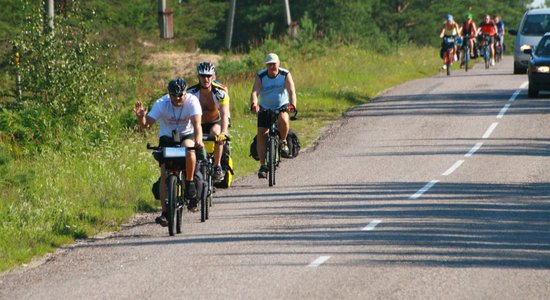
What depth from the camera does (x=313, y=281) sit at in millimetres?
10891

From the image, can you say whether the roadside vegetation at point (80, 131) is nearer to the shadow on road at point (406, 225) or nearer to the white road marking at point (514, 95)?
the shadow on road at point (406, 225)

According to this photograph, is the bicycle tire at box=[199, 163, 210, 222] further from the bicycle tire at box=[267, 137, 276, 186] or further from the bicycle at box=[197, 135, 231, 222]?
the bicycle tire at box=[267, 137, 276, 186]

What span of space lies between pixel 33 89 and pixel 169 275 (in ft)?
36.3

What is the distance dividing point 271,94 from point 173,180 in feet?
17.0

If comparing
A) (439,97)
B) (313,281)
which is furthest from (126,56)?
(313,281)

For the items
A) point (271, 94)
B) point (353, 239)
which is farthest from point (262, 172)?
point (353, 239)

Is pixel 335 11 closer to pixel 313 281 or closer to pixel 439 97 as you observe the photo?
pixel 439 97

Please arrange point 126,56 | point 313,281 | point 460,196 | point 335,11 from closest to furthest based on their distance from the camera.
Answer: point 313,281
point 460,196
point 126,56
point 335,11

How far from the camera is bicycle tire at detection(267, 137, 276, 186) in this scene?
730 inches

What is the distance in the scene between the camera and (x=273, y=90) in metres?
18.8

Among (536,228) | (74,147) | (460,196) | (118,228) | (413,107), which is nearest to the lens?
(536,228)

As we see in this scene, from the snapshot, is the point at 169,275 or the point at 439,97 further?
the point at 439,97

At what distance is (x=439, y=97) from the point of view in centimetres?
3325

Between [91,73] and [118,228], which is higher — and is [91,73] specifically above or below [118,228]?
above
